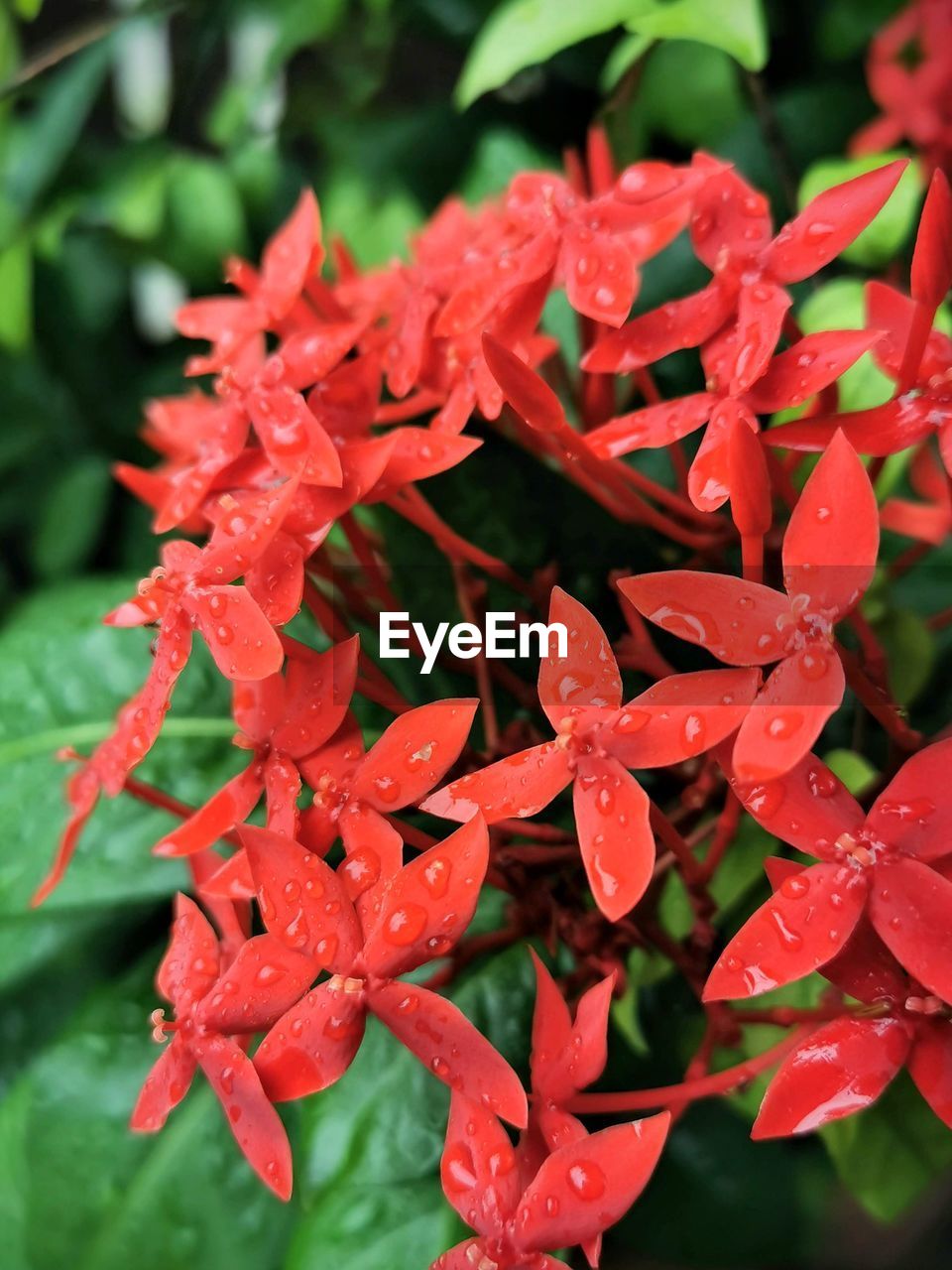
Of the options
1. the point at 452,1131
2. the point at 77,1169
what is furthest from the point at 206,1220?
the point at 452,1131

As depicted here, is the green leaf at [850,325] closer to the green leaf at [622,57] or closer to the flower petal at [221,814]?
the green leaf at [622,57]

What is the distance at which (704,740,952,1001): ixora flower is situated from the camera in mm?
245

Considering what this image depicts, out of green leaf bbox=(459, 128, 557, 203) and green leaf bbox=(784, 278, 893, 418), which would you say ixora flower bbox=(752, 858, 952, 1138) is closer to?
green leaf bbox=(784, 278, 893, 418)

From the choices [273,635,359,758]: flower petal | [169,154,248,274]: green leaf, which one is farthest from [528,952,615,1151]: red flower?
[169,154,248,274]: green leaf

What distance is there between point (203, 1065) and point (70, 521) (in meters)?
0.56

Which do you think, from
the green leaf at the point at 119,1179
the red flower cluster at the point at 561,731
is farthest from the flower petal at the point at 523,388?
the green leaf at the point at 119,1179

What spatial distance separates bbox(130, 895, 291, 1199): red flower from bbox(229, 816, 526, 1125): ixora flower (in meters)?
0.01

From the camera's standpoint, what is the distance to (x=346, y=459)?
0.34 metres

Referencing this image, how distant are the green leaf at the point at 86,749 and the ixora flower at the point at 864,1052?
0.29 m

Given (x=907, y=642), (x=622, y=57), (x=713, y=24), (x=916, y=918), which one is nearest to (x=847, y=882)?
(x=916, y=918)

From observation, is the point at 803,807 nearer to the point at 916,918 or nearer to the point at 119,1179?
the point at 916,918

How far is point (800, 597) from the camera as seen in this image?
26 centimetres

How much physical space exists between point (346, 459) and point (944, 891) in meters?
0.21

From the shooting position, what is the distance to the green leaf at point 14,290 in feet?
2.40
